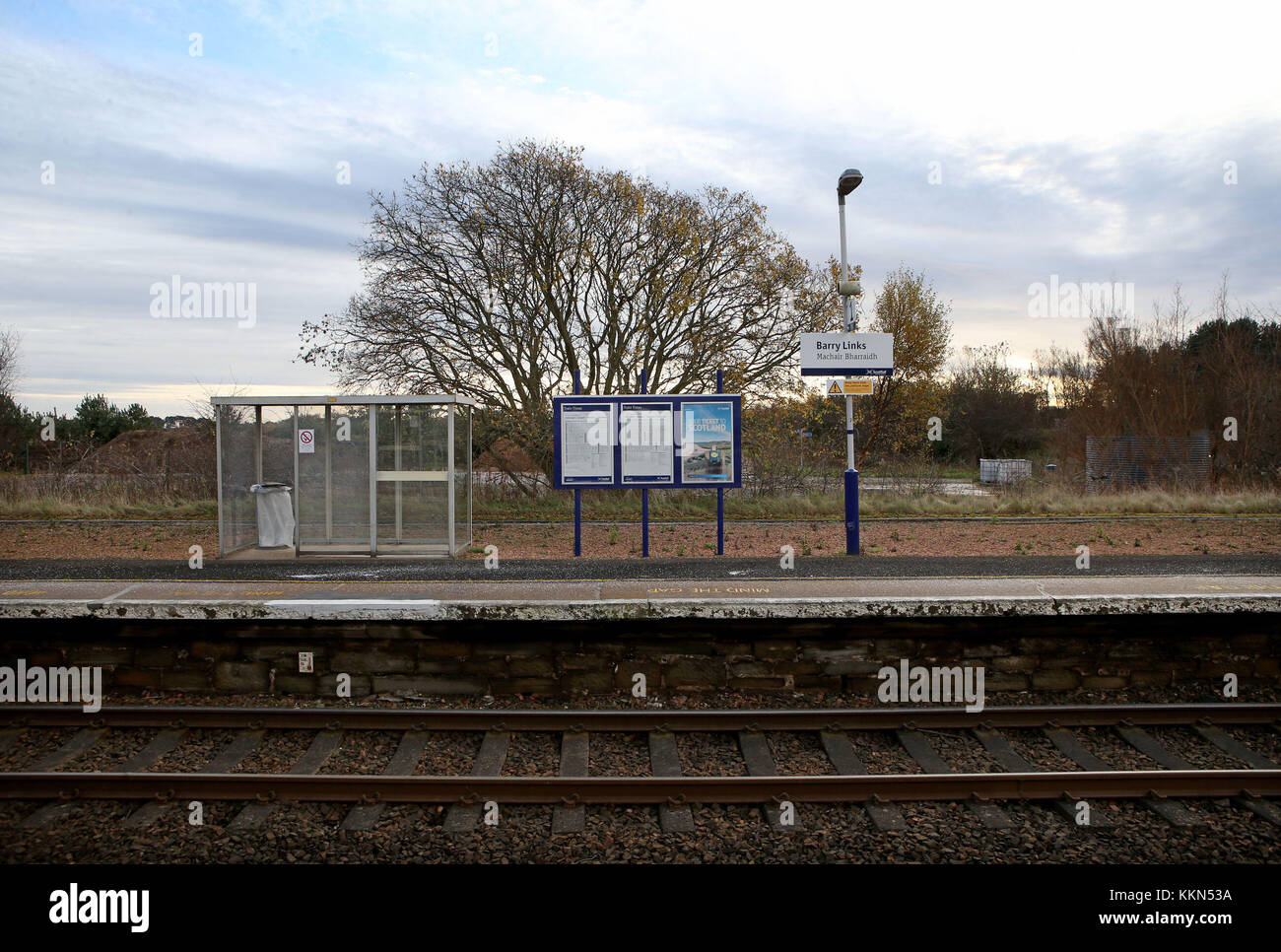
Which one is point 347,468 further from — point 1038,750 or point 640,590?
point 1038,750

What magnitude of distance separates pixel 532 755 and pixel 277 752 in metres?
1.92

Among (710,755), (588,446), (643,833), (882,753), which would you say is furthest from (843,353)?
(643,833)

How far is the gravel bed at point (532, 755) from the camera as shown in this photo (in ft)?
18.4

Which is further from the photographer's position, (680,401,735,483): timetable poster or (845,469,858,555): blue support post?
(680,401,735,483): timetable poster

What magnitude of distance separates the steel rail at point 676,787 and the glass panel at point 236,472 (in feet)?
20.4

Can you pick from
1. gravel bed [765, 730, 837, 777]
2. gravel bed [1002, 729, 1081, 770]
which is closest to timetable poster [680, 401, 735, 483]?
gravel bed [765, 730, 837, 777]

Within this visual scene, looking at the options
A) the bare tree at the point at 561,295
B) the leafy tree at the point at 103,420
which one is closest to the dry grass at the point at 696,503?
the bare tree at the point at 561,295

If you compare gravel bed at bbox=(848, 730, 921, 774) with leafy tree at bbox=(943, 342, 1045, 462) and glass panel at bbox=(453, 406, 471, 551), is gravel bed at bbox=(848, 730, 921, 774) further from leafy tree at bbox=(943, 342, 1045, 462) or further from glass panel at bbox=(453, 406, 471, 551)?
leafy tree at bbox=(943, 342, 1045, 462)

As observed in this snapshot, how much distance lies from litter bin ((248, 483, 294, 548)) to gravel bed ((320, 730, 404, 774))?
5.91 m

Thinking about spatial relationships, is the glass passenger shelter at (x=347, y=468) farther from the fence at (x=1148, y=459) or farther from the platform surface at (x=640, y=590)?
the fence at (x=1148, y=459)

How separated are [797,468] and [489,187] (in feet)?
33.3

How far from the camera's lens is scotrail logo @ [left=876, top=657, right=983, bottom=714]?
22.3 ft
